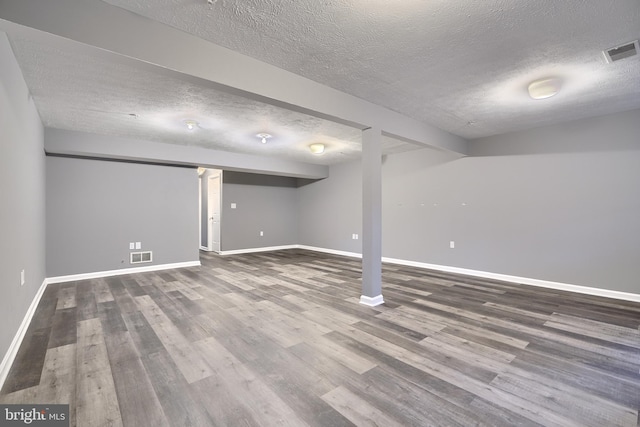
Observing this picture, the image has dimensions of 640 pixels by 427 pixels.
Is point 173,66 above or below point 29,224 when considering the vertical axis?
above

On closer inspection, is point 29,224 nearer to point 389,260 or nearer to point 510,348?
point 510,348

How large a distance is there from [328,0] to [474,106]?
2.54 m

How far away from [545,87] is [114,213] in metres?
6.38

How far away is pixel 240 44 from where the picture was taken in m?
2.14

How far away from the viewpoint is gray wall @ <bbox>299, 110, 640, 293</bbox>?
3641 millimetres

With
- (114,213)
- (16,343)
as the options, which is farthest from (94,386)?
(114,213)

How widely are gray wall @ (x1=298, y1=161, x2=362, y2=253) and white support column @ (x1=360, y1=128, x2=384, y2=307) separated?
347 cm

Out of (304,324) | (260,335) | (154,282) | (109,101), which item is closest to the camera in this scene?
(260,335)

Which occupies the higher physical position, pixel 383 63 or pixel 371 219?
pixel 383 63

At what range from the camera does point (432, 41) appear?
2129 mm

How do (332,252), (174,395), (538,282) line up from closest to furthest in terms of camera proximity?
(174,395), (538,282), (332,252)

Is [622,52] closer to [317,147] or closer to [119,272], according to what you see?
[317,147]

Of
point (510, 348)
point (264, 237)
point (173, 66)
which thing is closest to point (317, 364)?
point (510, 348)

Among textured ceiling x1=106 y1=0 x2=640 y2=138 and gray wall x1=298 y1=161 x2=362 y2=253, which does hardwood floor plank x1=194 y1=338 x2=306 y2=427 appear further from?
gray wall x1=298 y1=161 x2=362 y2=253
